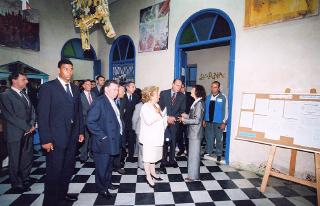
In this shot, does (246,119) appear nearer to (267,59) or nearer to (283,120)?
(283,120)

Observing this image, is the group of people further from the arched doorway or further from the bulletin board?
the arched doorway

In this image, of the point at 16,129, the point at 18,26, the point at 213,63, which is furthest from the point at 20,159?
the point at 213,63

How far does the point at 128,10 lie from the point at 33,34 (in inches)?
119

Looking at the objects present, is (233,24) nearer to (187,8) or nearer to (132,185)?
(187,8)

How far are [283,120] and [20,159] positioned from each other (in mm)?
4071

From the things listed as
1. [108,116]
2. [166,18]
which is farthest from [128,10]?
[108,116]

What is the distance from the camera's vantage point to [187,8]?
529cm

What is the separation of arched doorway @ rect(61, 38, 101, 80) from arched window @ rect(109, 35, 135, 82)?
78cm

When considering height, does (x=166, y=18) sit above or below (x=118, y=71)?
above

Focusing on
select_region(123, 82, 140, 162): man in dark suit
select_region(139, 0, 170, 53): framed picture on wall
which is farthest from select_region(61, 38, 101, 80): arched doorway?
select_region(123, 82, 140, 162): man in dark suit

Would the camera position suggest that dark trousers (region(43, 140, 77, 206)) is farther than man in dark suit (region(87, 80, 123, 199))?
No

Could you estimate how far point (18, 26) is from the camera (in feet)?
20.1

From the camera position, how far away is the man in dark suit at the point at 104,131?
2.80 meters

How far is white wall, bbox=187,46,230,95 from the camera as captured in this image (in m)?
8.56
